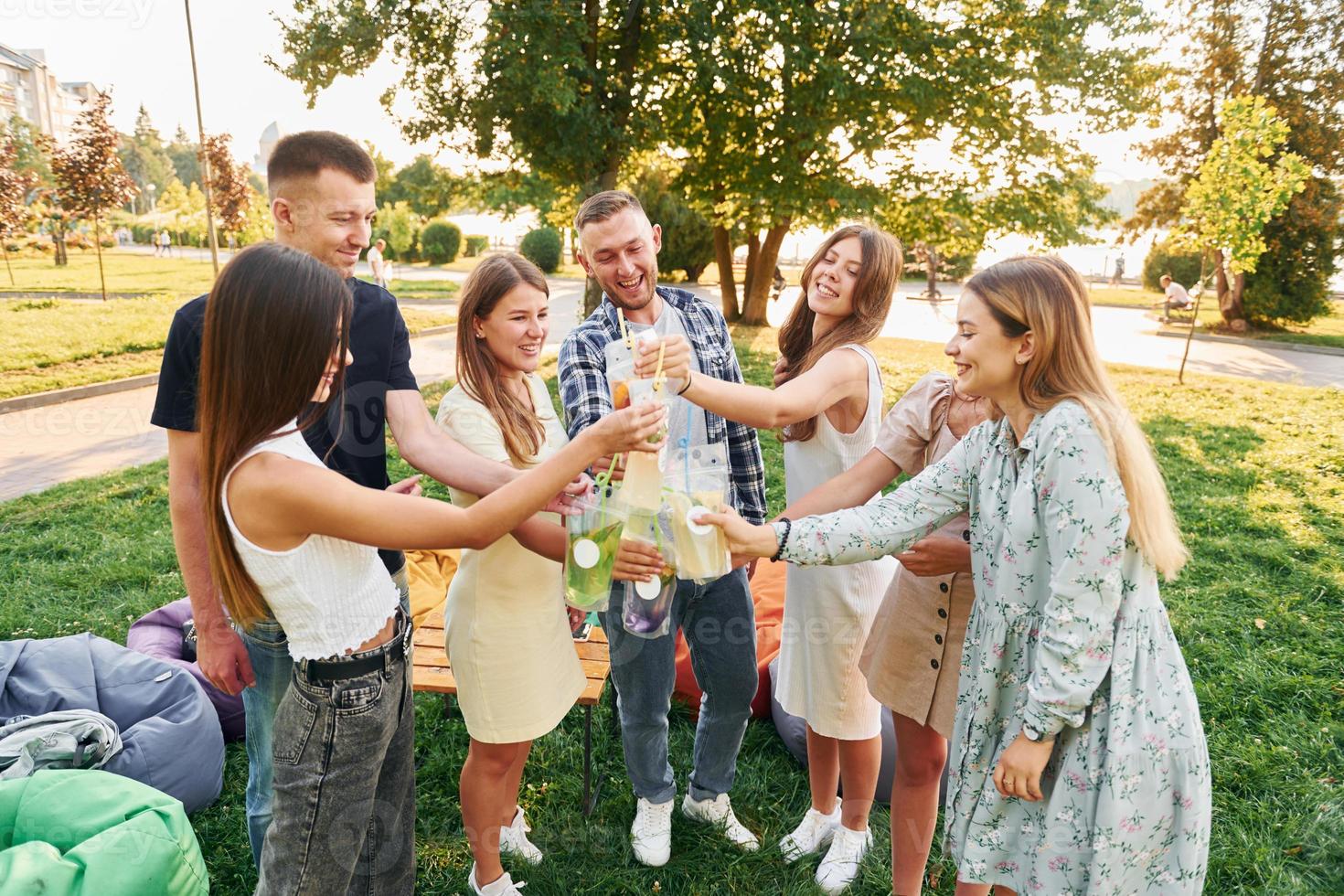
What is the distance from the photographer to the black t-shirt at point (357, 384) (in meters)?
2.15

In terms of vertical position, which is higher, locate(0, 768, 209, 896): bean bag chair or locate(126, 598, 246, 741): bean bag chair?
locate(0, 768, 209, 896): bean bag chair

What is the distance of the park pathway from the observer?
7867mm

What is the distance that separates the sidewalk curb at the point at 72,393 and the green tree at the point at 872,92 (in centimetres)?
674

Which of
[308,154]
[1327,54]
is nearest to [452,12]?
[308,154]

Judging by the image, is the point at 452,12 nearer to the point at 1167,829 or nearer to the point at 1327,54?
the point at 1167,829

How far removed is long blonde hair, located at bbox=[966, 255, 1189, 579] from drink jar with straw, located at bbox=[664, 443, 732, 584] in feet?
2.64

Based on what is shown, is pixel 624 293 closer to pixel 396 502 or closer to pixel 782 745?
pixel 396 502

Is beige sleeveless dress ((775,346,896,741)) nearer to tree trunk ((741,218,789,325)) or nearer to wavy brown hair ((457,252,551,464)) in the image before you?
wavy brown hair ((457,252,551,464))

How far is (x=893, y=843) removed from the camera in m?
2.63

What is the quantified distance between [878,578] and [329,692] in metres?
1.76

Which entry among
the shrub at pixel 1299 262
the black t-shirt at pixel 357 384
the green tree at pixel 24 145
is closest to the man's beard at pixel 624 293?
the black t-shirt at pixel 357 384

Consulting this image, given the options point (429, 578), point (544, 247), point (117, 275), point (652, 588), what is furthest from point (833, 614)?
point (544, 247)

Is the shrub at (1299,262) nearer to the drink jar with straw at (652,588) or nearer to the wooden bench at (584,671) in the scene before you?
the wooden bench at (584,671)

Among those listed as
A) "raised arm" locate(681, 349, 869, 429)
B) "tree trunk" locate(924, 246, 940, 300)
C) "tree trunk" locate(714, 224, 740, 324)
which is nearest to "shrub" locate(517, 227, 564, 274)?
"tree trunk" locate(924, 246, 940, 300)
